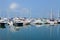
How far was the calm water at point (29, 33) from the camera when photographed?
99.5 inches

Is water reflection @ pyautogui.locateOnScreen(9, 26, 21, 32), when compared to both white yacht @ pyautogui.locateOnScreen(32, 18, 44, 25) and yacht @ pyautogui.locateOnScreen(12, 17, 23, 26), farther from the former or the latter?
white yacht @ pyautogui.locateOnScreen(32, 18, 44, 25)

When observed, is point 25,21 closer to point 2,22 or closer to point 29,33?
point 29,33

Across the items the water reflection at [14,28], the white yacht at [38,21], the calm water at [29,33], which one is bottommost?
the calm water at [29,33]

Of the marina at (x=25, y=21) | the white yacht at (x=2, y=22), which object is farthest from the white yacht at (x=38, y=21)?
the white yacht at (x=2, y=22)

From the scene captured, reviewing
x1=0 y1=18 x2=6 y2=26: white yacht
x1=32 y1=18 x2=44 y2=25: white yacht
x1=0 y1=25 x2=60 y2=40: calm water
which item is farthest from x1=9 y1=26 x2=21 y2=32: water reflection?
x1=32 y1=18 x2=44 y2=25: white yacht

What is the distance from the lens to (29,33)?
8.50 feet

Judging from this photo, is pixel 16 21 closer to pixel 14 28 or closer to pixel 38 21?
pixel 14 28

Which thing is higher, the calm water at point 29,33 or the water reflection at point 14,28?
the water reflection at point 14,28

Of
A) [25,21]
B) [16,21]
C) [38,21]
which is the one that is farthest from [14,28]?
[38,21]

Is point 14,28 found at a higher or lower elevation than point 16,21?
lower

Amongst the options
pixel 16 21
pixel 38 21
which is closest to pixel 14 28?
pixel 16 21

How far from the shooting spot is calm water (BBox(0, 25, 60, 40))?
8.29 feet

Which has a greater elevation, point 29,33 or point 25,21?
point 25,21

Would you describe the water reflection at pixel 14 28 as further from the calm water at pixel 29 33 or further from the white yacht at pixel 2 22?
the white yacht at pixel 2 22
